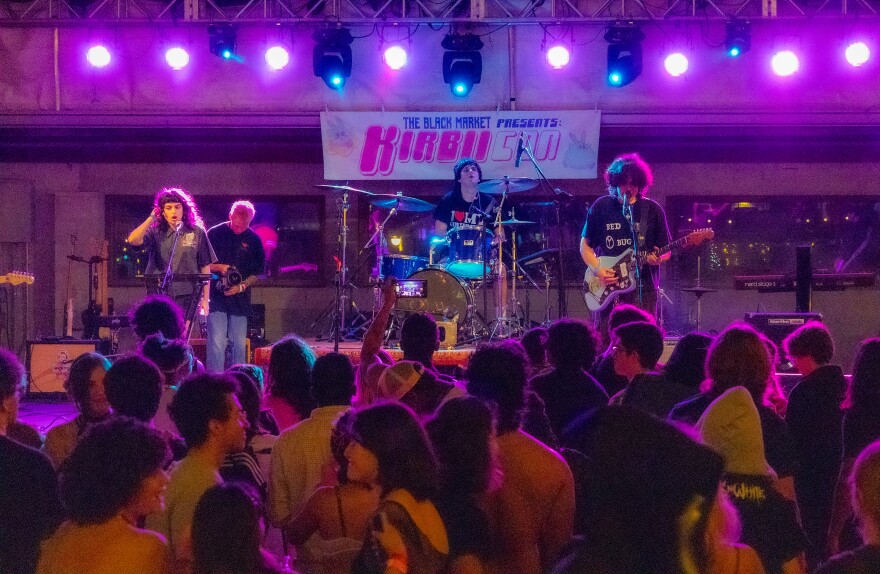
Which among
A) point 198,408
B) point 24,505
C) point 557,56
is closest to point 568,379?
point 198,408

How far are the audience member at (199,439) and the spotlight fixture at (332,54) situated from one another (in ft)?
28.1

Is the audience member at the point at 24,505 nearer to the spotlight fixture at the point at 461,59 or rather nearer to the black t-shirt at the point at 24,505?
the black t-shirt at the point at 24,505

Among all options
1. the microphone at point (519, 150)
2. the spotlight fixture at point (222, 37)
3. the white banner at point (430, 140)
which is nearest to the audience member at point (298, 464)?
the microphone at point (519, 150)

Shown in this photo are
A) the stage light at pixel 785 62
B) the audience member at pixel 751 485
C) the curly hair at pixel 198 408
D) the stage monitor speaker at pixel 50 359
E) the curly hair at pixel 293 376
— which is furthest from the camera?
the stage light at pixel 785 62

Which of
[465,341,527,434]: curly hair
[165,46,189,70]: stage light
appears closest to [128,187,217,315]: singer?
[165,46,189,70]: stage light

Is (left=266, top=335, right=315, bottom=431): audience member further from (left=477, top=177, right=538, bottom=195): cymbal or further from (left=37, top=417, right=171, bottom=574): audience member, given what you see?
(left=477, top=177, right=538, bottom=195): cymbal

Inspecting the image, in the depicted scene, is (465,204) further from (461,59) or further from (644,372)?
(644,372)

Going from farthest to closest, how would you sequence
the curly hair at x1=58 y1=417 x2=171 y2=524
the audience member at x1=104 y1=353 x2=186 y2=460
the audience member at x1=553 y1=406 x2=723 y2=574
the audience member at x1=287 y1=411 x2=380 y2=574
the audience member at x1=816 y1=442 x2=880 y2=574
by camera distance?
the audience member at x1=104 y1=353 x2=186 y2=460 < the audience member at x1=287 y1=411 x2=380 y2=574 < the curly hair at x1=58 y1=417 x2=171 y2=524 < the audience member at x1=816 y1=442 x2=880 y2=574 < the audience member at x1=553 y1=406 x2=723 y2=574

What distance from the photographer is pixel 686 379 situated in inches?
181

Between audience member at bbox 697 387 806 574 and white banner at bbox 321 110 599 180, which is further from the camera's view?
white banner at bbox 321 110 599 180

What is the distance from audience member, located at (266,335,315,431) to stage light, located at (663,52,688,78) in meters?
8.80

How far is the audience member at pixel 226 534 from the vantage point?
2.52m

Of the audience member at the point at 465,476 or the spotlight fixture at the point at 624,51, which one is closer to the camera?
the audience member at the point at 465,476

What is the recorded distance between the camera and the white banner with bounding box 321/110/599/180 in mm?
11625
